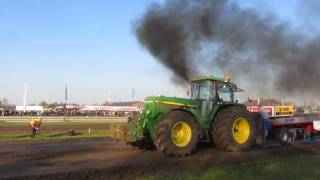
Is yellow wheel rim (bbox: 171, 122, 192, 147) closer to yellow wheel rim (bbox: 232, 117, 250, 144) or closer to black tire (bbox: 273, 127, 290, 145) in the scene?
yellow wheel rim (bbox: 232, 117, 250, 144)

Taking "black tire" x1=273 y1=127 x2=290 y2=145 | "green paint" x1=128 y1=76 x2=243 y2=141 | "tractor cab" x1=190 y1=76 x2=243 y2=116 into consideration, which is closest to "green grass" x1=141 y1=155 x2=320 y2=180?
"green paint" x1=128 y1=76 x2=243 y2=141

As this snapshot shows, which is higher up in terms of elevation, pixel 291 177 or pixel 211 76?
pixel 211 76

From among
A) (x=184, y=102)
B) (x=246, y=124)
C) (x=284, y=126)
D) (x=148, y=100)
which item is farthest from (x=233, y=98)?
(x=284, y=126)

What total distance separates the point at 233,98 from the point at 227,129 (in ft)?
5.71

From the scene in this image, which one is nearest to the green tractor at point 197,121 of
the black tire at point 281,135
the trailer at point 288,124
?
the trailer at point 288,124

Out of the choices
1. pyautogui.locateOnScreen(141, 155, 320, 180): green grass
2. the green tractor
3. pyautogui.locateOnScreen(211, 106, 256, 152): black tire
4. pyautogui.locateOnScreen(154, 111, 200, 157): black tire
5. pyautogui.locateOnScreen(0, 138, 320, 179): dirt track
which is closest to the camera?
pyautogui.locateOnScreen(141, 155, 320, 180): green grass

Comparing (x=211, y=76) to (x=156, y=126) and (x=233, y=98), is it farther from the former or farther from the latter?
(x=156, y=126)

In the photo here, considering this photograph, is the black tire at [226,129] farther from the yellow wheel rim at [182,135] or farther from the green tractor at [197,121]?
the yellow wheel rim at [182,135]

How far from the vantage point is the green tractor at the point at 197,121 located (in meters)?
15.4

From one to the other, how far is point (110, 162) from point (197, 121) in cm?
358

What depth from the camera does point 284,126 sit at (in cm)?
2150

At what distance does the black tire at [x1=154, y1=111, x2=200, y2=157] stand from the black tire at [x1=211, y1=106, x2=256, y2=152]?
3.10 feet

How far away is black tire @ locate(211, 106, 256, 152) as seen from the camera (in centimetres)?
1647

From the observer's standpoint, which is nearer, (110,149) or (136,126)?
(136,126)
